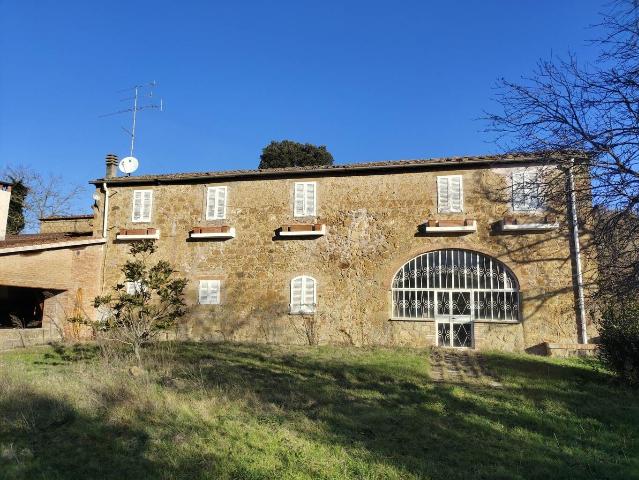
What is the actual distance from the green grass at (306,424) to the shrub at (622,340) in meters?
0.51

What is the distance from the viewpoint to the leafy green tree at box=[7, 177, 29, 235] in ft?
88.9

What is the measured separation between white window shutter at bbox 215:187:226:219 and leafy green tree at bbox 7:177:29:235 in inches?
652

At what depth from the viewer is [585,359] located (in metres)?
12.4

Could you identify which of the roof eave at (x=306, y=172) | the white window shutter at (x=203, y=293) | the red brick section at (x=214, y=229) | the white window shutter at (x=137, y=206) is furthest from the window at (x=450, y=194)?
the white window shutter at (x=137, y=206)

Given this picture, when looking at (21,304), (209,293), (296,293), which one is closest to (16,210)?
(21,304)

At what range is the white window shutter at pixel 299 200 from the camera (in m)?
16.0

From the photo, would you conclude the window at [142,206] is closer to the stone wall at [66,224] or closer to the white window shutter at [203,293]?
the white window shutter at [203,293]

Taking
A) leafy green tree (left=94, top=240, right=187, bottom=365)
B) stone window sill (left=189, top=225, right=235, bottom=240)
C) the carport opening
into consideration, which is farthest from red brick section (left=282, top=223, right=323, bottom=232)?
the carport opening

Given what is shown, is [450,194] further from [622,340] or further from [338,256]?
[622,340]

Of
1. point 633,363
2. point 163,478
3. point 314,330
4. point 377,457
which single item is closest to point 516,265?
point 633,363

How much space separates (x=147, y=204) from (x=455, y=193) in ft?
35.6

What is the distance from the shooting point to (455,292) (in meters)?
14.5

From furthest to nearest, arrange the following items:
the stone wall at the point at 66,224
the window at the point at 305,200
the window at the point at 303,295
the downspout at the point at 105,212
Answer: the stone wall at the point at 66,224 → the downspout at the point at 105,212 → the window at the point at 305,200 → the window at the point at 303,295

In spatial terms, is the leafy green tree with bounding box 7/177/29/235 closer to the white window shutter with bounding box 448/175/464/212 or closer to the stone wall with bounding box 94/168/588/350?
the stone wall with bounding box 94/168/588/350
